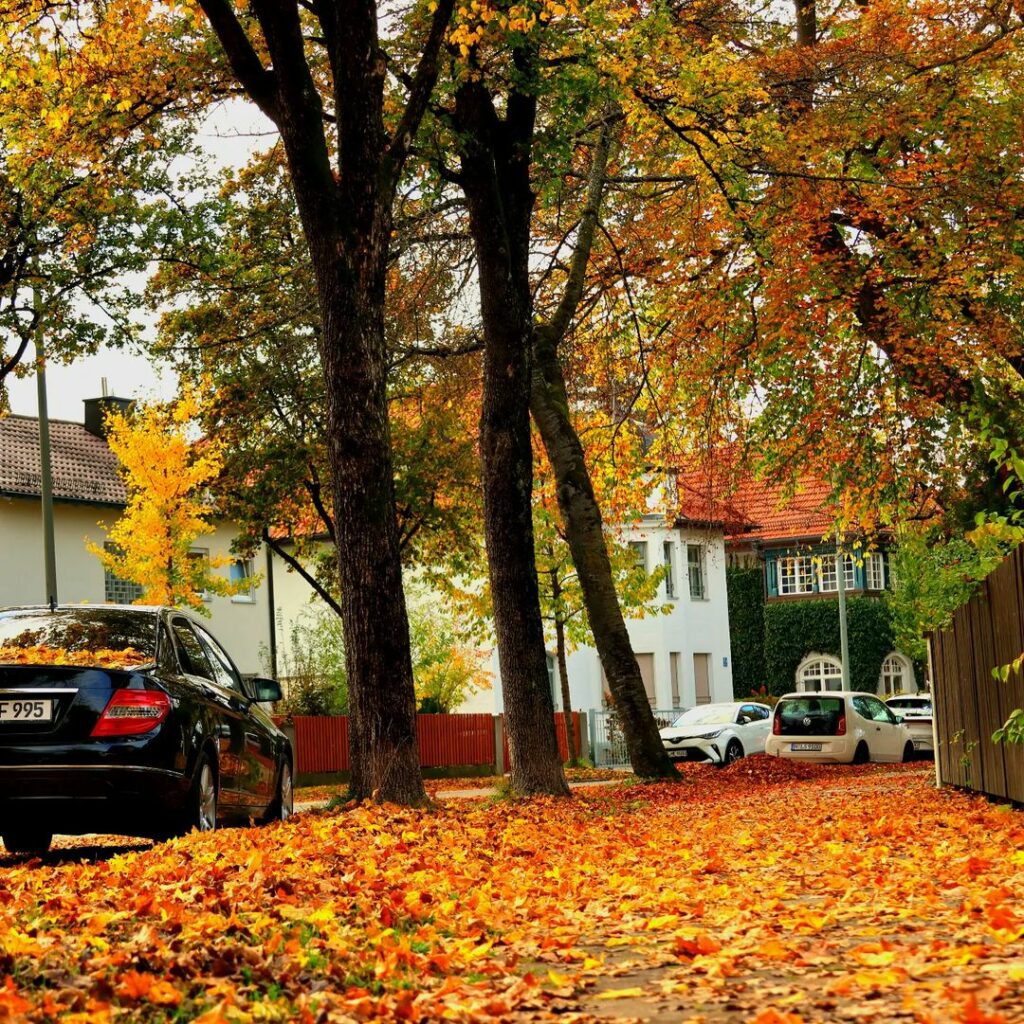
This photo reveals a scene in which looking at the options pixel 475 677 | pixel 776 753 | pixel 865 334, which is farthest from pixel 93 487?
pixel 865 334

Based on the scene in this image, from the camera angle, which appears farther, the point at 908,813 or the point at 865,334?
the point at 865,334

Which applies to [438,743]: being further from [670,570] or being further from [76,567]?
[670,570]

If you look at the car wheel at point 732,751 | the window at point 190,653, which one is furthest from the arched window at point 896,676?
the window at point 190,653

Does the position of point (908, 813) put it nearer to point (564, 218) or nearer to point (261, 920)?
point (261, 920)

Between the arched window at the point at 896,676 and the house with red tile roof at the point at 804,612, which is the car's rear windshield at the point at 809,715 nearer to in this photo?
the house with red tile roof at the point at 804,612

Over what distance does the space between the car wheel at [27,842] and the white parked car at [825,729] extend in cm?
2164

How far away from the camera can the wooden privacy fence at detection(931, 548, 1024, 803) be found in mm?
11711

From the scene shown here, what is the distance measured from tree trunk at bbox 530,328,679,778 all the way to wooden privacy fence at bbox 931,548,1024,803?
586 cm

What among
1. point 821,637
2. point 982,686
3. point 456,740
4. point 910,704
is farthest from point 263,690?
point 821,637

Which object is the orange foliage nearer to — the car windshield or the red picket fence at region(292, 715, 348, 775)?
the red picket fence at region(292, 715, 348, 775)

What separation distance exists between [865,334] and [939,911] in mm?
17034

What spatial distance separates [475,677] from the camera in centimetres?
4925

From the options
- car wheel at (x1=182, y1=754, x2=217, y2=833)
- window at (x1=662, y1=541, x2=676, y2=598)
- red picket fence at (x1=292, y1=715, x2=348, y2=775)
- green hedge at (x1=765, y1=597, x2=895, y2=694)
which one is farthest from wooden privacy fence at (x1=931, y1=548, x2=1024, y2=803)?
green hedge at (x1=765, y1=597, x2=895, y2=694)

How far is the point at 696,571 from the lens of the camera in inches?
2343
